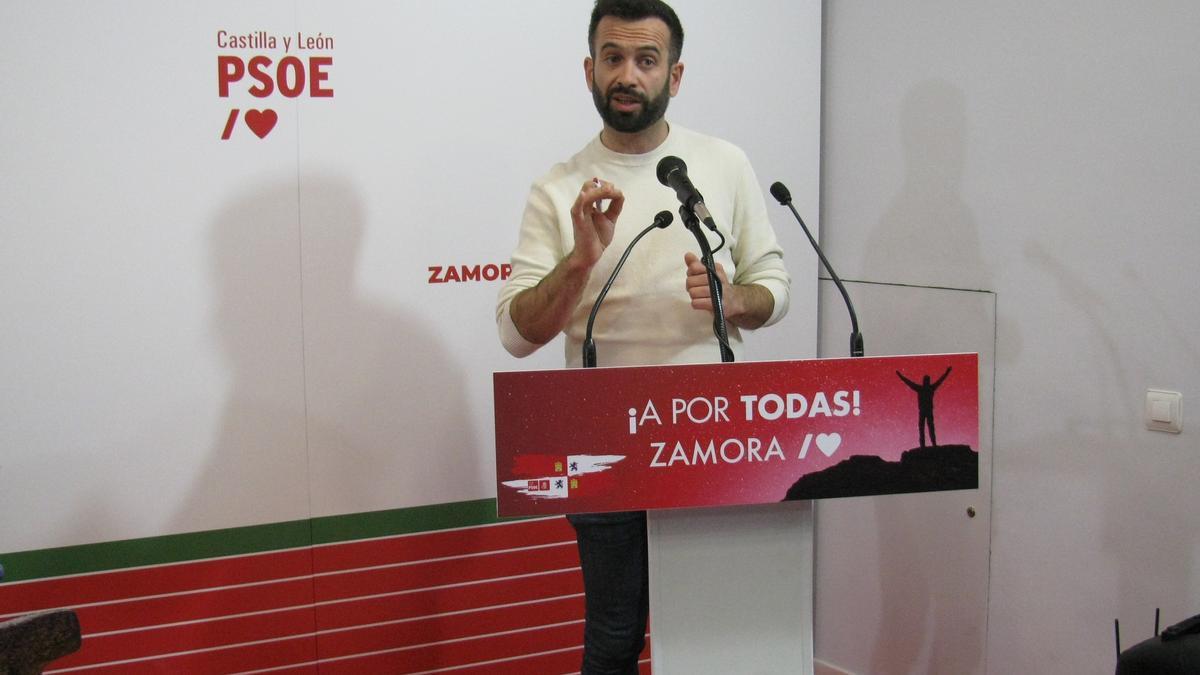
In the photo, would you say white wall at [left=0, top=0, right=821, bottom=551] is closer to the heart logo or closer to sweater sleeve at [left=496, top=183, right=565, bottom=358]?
sweater sleeve at [left=496, top=183, right=565, bottom=358]

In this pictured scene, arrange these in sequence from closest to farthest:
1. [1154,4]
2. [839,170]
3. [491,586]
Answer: [1154,4]
[491,586]
[839,170]

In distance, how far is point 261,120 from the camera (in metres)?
2.37

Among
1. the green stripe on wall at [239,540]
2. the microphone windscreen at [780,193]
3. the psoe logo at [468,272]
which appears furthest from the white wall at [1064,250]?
the green stripe on wall at [239,540]

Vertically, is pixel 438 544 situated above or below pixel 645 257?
below

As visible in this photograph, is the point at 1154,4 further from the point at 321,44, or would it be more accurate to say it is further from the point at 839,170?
the point at 321,44

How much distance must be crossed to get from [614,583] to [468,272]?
0.91m

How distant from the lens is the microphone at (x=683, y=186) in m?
1.73

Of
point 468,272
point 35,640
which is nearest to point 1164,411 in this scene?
point 468,272

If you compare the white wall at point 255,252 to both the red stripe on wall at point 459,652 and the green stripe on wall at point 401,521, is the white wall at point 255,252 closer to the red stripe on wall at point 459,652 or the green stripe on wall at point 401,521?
the green stripe on wall at point 401,521

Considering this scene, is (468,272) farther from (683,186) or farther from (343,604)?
(683,186)

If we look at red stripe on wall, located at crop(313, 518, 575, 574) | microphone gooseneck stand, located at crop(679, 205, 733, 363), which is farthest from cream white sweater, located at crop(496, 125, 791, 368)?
red stripe on wall, located at crop(313, 518, 575, 574)

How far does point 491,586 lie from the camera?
273 centimetres

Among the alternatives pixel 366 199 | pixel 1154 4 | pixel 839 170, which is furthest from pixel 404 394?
pixel 1154 4

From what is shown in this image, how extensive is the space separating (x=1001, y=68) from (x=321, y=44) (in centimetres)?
154
